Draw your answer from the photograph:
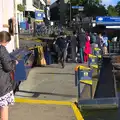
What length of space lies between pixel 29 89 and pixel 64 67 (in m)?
5.41

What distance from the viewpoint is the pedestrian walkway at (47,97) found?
7.50 m

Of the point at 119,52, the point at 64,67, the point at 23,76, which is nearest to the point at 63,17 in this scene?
the point at 119,52

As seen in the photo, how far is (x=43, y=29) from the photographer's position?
3697cm

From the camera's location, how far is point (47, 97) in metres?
9.63

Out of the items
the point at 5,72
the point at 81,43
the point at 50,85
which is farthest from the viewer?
the point at 81,43

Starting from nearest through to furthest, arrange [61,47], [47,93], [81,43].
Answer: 1. [47,93]
2. [61,47]
3. [81,43]

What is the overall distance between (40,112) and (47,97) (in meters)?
1.95

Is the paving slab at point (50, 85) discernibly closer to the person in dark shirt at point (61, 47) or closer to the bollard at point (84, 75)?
the person in dark shirt at point (61, 47)

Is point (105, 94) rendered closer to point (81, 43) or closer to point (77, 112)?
point (77, 112)

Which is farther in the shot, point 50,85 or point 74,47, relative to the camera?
point 74,47

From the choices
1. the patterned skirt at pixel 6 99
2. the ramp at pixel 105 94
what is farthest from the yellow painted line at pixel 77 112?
the patterned skirt at pixel 6 99

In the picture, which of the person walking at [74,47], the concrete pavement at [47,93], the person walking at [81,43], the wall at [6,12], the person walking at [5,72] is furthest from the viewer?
the person walking at [74,47]

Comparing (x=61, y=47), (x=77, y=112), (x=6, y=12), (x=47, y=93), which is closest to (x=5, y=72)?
(x=77, y=112)

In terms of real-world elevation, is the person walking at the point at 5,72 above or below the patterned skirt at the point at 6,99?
above
